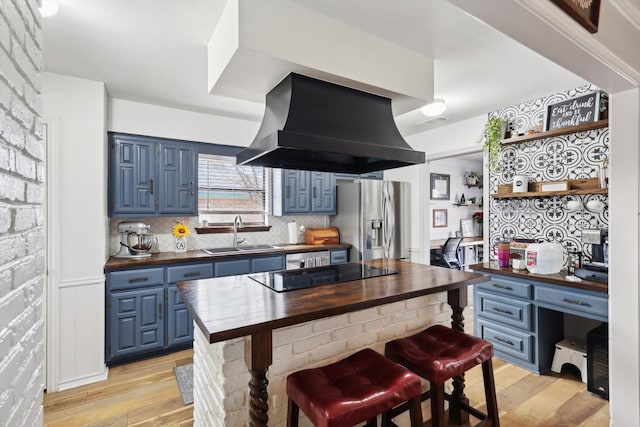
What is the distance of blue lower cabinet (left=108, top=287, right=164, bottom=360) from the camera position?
9.45 ft

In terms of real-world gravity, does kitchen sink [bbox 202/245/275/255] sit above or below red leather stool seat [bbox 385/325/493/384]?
above

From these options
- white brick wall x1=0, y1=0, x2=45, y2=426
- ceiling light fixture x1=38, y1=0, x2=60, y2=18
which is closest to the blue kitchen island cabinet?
white brick wall x1=0, y1=0, x2=45, y2=426

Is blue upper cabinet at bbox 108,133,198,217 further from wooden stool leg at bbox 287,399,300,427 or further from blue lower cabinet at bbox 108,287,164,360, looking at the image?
wooden stool leg at bbox 287,399,300,427

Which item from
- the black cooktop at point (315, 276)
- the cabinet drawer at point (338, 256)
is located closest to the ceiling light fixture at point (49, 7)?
the black cooktop at point (315, 276)

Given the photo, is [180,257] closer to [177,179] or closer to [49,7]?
[177,179]

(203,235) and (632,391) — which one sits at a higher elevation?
(203,235)

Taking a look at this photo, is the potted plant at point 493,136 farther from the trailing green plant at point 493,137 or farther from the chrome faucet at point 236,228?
the chrome faucet at point 236,228

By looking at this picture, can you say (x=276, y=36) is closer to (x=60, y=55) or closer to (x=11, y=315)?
(x=11, y=315)

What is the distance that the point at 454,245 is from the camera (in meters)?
5.47

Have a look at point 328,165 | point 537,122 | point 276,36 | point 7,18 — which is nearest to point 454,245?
point 537,122

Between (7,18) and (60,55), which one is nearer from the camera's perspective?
(7,18)

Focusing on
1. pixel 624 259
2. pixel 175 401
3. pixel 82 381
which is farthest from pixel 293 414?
pixel 82 381

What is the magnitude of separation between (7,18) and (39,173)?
430 millimetres

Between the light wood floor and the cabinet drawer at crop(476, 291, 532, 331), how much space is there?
41 centimetres
